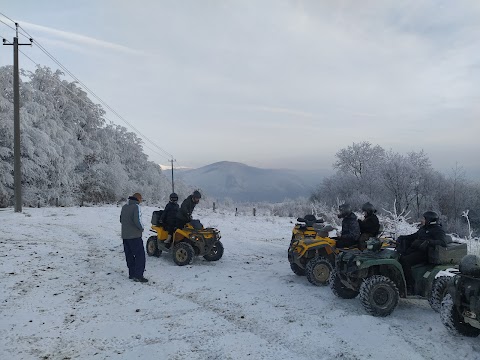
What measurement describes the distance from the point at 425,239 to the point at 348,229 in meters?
1.95

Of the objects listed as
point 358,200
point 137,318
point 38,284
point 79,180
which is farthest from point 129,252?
point 358,200

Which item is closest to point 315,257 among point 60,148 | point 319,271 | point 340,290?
point 319,271

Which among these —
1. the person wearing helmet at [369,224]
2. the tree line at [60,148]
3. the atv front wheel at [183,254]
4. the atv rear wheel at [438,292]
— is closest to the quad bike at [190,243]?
the atv front wheel at [183,254]

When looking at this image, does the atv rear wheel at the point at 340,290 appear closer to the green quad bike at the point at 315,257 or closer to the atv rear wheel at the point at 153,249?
the green quad bike at the point at 315,257

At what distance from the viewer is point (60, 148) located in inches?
1257

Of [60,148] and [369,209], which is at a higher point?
[60,148]

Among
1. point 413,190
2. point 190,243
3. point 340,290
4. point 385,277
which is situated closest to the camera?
point 385,277

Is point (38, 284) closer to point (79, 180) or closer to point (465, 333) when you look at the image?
point (465, 333)

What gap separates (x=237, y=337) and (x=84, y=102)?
41.2m

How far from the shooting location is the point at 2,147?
27234 mm

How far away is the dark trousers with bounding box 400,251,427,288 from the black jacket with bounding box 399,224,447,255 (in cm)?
7

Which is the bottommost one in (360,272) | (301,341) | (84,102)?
(301,341)

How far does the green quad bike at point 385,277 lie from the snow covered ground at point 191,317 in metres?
0.24

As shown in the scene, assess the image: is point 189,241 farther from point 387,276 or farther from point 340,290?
point 387,276
